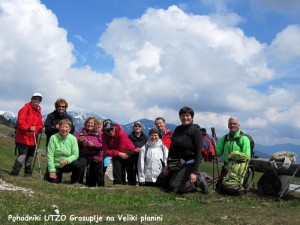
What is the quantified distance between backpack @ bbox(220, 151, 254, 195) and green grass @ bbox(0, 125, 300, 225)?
0.32 metres

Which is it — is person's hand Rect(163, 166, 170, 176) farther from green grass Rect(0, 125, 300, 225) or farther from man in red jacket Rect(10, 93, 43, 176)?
man in red jacket Rect(10, 93, 43, 176)

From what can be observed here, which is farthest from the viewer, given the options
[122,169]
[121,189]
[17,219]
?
[122,169]

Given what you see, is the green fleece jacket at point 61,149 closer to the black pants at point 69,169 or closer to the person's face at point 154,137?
the black pants at point 69,169

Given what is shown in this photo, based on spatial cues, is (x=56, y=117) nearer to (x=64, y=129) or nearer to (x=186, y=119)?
(x=64, y=129)

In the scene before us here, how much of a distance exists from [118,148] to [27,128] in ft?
12.1

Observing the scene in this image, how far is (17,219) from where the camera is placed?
8.36 metres

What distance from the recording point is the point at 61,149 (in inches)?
575

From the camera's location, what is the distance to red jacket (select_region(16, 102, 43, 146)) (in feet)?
50.2

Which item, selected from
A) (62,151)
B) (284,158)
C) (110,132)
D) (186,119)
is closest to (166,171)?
(186,119)

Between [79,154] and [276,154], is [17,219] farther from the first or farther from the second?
[276,154]

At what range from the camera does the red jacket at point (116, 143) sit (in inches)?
626

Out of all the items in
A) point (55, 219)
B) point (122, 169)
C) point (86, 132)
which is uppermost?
point (86, 132)

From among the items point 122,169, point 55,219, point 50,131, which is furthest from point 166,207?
point 50,131

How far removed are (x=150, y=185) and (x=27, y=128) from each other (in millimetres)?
5366
